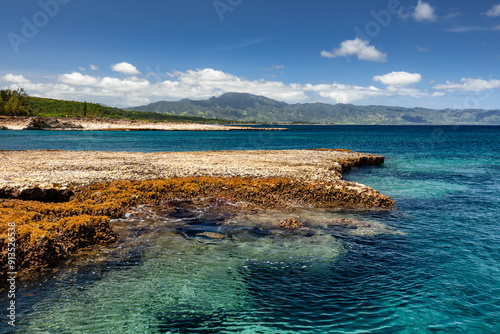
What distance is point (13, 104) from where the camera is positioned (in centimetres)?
16412

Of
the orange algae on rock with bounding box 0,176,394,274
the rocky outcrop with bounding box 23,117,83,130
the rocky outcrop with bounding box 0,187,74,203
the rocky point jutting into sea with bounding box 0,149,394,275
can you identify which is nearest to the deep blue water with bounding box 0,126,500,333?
the orange algae on rock with bounding box 0,176,394,274

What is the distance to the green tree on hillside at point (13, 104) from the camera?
538 feet

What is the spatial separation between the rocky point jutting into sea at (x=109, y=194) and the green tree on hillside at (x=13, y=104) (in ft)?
612

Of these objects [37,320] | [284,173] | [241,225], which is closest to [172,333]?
[37,320]

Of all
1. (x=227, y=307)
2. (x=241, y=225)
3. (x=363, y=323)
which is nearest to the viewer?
(x=363, y=323)

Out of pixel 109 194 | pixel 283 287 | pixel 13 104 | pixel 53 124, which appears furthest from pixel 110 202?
pixel 13 104

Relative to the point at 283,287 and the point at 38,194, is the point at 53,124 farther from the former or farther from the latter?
the point at 283,287

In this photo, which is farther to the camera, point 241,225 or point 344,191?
point 344,191

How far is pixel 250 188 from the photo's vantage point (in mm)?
19984

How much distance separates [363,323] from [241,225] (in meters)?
8.15

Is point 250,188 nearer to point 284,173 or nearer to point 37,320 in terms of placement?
point 284,173

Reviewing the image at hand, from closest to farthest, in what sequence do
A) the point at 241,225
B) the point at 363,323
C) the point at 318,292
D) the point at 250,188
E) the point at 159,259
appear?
the point at 363,323 → the point at 318,292 → the point at 159,259 → the point at 241,225 → the point at 250,188

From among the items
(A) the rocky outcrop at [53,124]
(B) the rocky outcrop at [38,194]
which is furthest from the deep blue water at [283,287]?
(A) the rocky outcrop at [53,124]

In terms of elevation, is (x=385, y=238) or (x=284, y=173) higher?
(x=284, y=173)
